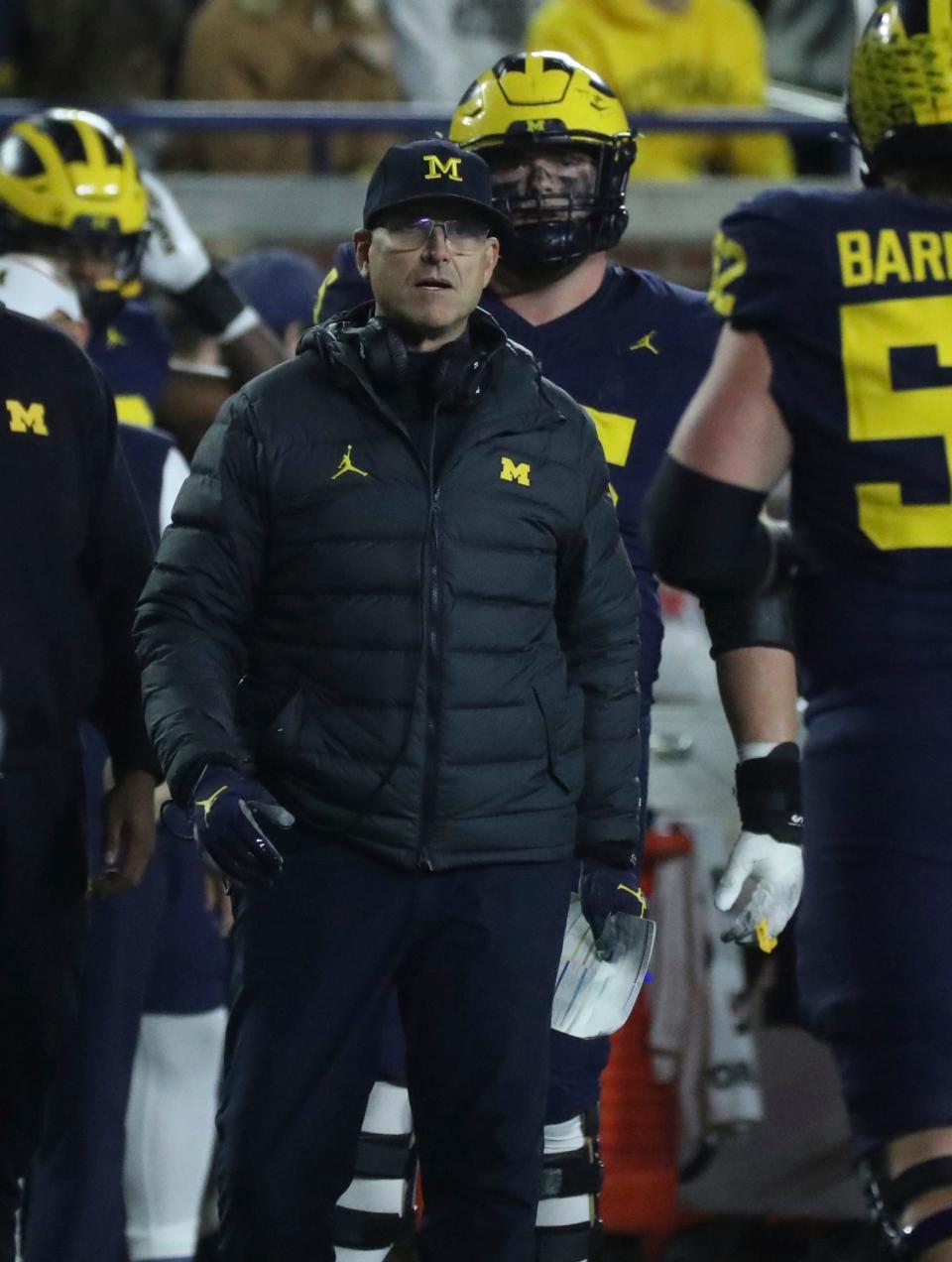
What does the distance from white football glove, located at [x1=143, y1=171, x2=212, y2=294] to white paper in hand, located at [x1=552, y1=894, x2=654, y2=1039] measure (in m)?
2.83

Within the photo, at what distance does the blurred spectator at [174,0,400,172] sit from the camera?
796cm

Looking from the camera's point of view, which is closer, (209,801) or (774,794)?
(209,801)

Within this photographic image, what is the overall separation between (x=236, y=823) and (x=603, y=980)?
0.63 meters

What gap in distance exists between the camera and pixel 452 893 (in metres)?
3.13

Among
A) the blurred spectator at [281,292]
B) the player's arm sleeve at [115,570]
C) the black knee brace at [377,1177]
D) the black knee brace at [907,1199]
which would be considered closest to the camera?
the black knee brace at [907,1199]

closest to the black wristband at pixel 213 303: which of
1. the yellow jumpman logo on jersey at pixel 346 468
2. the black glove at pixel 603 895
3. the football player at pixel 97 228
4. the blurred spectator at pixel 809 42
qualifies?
the football player at pixel 97 228

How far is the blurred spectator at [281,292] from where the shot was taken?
6.25 m

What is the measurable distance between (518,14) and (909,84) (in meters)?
5.37

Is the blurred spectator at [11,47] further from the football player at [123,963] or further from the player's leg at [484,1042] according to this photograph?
the player's leg at [484,1042]

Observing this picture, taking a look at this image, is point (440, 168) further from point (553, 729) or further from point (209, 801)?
point (209, 801)

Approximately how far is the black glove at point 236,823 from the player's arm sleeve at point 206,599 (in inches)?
1.9

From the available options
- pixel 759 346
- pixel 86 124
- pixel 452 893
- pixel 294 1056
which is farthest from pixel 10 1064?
pixel 86 124

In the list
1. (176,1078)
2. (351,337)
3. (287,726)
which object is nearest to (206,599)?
(287,726)

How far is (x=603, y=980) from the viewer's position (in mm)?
3277
